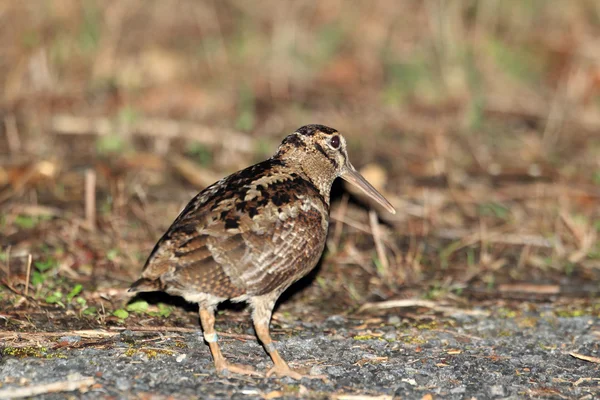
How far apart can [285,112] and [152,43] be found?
2.28 m

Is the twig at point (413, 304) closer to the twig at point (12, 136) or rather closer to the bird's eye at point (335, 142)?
the bird's eye at point (335, 142)

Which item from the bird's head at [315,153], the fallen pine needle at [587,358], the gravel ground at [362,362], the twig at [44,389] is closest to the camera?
the twig at [44,389]

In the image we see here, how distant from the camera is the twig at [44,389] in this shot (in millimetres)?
4254

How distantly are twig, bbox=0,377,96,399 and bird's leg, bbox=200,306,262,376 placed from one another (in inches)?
30.6

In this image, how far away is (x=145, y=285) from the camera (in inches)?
187

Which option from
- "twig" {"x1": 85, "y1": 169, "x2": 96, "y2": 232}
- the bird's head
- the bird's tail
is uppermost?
the bird's head

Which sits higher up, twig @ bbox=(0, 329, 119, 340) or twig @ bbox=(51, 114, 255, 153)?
twig @ bbox=(51, 114, 255, 153)

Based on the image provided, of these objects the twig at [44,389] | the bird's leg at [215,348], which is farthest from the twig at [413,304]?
the twig at [44,389]

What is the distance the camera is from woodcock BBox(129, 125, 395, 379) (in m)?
4.79

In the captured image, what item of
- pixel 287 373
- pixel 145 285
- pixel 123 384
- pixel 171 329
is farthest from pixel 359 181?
pixel 123 384

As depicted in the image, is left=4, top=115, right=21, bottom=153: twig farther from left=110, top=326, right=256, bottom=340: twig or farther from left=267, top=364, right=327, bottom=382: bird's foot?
left=267, top=364, right=327, bottom=382: bird's foot

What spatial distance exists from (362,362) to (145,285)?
4.59ft

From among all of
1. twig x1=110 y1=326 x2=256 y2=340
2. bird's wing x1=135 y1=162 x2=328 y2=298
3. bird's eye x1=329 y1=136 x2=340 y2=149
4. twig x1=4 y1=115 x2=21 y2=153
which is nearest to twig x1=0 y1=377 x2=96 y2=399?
bird's wing x1=135 y1=162 x2=328 y2=298

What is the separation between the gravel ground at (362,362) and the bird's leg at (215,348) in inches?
2.1
